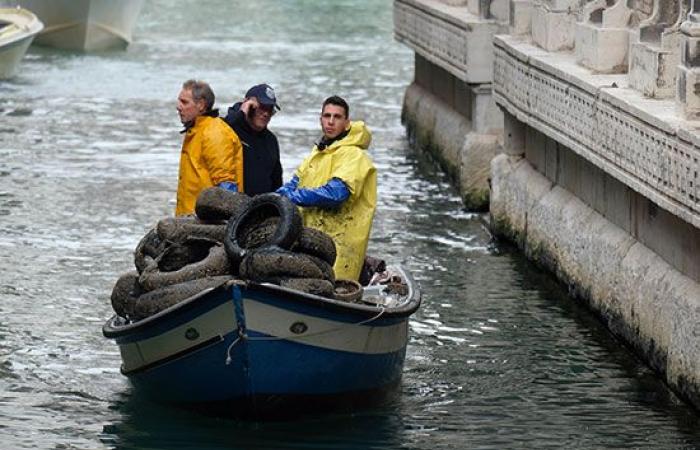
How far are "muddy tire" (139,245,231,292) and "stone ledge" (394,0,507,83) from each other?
28.1 ft

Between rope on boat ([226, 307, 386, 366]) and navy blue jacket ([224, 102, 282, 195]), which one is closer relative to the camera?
rope on boat ([226, 307, 386, 366])

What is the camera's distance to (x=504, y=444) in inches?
456

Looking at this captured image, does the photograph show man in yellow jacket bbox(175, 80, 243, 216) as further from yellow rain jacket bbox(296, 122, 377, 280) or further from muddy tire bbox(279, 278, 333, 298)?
muddy tire bbox(279, 278, 333, 298)

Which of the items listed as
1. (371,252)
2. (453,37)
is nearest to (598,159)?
(371,252)

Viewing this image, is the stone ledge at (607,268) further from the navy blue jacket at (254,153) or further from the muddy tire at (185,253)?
the muddy tire at (185,253)

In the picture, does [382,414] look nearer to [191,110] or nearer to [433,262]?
[191,110]

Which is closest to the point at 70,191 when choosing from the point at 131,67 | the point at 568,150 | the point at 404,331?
the point at 568,150

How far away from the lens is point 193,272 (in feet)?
37.8

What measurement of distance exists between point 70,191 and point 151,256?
29.0 feet

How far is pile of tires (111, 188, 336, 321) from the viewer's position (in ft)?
37.3

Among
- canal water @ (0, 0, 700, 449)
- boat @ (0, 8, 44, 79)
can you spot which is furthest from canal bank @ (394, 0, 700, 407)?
boat @ (0, 8, 44, 79)

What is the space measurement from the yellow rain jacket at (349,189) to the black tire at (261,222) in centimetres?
59

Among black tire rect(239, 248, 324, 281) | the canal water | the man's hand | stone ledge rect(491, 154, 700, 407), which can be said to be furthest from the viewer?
the man's hand

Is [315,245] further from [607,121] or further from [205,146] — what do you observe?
[607,121]
